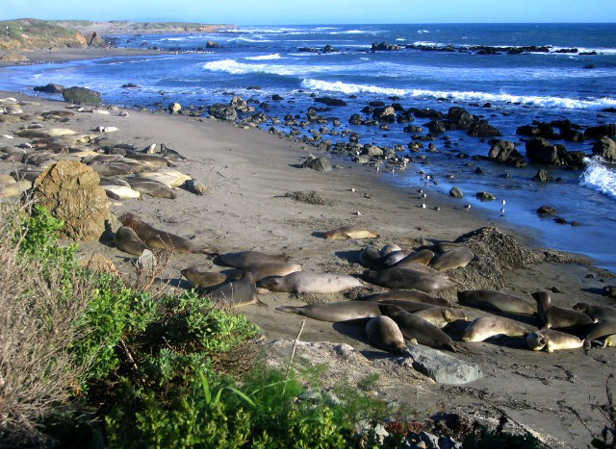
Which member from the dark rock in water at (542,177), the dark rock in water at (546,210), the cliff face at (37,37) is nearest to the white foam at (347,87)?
the dark rock in water at (542,177)

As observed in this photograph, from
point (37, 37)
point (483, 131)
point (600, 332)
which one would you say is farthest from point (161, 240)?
point (37, 37)

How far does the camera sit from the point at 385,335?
21.8 ft

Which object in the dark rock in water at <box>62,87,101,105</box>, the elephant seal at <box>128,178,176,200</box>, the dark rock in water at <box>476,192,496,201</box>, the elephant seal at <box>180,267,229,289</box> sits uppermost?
the dark rock in water at <box>62,87,101,105</box>

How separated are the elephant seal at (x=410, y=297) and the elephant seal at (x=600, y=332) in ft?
5.47

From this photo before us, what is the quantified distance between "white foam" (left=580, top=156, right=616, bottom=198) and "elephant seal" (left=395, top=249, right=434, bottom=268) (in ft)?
24.8

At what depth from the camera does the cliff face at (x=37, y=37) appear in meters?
63.1

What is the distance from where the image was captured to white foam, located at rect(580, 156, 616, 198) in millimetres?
14765

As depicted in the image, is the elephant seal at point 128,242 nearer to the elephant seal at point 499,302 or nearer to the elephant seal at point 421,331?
the elephant seal at point 421,331

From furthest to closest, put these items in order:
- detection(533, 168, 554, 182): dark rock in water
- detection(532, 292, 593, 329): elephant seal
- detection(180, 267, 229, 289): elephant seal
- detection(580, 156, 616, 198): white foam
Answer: detection(533, 168, 554, 182): dark rock in water → detection(580, 156, 616, 198): white foam → detection(180, 267, 229, 289): elephant seal → detection(532, 292, 593, 329): elephant seal

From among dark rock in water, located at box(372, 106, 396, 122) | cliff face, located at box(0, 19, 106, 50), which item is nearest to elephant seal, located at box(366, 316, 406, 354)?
dark rock in water, located at box(372, 106, 396, 122)

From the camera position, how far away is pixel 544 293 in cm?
809

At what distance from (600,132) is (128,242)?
739 inches

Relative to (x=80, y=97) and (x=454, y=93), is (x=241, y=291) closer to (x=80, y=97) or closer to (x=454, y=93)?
(x=80, y=97)

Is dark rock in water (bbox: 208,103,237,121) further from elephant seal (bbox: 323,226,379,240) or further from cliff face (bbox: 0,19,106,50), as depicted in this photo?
cliff face (bbox: 0,19,106,50)
